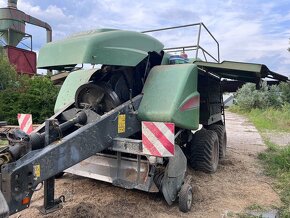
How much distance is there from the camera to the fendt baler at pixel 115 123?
3162 millimetres

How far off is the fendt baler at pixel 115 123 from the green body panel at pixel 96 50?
11mm

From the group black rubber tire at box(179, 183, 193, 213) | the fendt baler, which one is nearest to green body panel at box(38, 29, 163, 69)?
the fendt baler

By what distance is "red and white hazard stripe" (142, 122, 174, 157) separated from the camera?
396 cm

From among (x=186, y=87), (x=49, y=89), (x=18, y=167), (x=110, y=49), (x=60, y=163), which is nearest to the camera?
(x=18, y=167)

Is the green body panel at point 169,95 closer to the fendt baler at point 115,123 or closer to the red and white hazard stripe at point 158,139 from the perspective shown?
the fendt baler at point 115,123

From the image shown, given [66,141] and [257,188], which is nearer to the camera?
[66,141]

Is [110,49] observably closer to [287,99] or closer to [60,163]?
[60,163]

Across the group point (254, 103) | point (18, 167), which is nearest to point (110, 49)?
point (18, 167)

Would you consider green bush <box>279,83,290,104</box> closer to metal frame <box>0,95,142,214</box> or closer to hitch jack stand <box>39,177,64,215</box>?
metal frame <box>0,95,142,214</box>

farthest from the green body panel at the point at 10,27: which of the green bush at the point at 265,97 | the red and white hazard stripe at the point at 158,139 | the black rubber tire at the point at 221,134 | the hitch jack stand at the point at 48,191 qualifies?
the hitch jack stand at the point at 48,191

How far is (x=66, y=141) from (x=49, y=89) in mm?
10531

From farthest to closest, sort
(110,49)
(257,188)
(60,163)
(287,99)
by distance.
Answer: (287,99)
(257,188)
(110,49)
(60,163)

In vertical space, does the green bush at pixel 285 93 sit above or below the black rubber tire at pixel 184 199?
above

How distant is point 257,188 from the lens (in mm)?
5559
